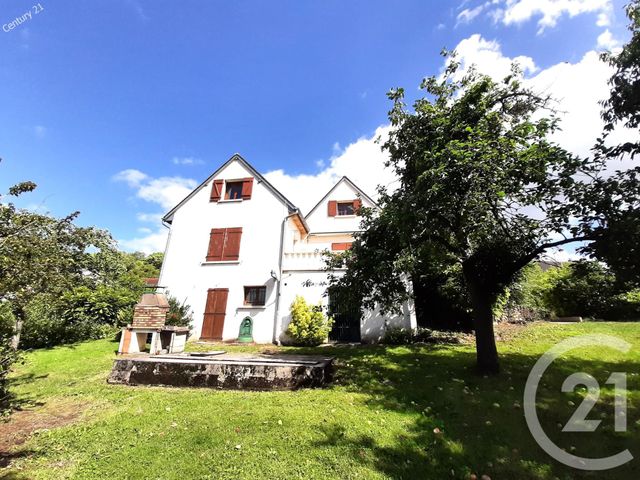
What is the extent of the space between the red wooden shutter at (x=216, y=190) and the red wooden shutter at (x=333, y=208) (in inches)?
262

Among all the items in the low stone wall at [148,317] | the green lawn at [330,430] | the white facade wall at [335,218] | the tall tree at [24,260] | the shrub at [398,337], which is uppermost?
the white facade wall at [335,218]

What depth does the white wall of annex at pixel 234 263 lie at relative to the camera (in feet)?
46.6

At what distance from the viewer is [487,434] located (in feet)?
14.3

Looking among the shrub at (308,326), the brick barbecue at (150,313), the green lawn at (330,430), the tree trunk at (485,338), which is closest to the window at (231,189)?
the shrub at (308,326)

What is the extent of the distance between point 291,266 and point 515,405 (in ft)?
34.2

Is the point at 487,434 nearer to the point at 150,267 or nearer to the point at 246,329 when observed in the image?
the point at 246,329

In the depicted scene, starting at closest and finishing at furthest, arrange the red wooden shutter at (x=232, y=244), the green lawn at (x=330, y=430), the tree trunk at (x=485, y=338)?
the green lawn at (x=330, y=430), the tree trunk at (x=485, y=338), the red wooden shutter at (x=232, y=244)

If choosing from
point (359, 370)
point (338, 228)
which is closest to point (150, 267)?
point (338, 228)

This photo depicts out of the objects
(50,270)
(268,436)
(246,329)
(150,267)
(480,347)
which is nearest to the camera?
(268,436)

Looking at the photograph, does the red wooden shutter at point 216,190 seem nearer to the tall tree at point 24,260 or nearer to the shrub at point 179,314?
the shrub at point 179,314

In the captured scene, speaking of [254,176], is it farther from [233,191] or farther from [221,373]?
[221,373]

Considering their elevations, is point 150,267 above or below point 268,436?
above

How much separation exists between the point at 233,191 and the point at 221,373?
12.4 m

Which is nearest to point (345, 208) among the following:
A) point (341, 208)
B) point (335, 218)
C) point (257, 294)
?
point (341, 208)
